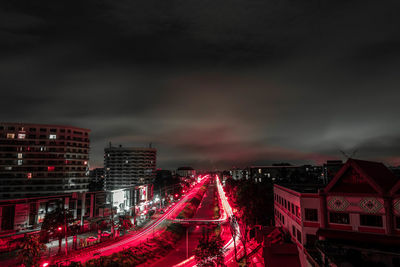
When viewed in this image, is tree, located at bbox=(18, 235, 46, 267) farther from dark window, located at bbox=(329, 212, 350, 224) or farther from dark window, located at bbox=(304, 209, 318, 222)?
dark window, located at bbox=(329, 212, 350, 224)

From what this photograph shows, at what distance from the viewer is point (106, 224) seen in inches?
3164

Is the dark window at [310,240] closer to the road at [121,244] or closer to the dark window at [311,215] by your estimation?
the dark window at [311,215]

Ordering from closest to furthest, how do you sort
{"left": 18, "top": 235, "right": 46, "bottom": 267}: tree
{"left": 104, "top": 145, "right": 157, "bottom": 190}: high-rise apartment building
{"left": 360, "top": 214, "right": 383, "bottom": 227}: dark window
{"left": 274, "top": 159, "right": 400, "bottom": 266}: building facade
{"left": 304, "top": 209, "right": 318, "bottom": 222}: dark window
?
{"left": 274, "top": 159, "right": 400, "bottom": 266}: building facade → {"left": 360, "top": 214, "right": 383, "bottom": 227}: dark window → {"left": 304, "top": 209, "right": 318, "bottom": 222}: dark window → {"left": 18, "top": 235, "right": 46, "bottom": 267}: tree → {"left": 104, "top": 145, "right": 157, "bottom": 190}: high-rise apartment building

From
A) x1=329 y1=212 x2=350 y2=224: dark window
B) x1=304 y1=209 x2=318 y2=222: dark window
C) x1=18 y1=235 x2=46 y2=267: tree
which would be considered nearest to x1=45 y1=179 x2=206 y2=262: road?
x1=18 y1=235 x2=46 y2=267: tree

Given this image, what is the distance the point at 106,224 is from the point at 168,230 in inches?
870

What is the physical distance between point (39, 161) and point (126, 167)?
100176 mm

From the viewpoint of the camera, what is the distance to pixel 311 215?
3762 centimetres

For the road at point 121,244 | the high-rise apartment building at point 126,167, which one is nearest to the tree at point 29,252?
the road at point 121,244

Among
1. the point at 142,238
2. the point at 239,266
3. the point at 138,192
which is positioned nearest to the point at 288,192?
the point at 239,266

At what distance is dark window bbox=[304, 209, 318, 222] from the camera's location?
1467 inches

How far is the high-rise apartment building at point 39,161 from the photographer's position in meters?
84.2

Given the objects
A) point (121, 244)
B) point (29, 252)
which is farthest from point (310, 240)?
point (29, 252)

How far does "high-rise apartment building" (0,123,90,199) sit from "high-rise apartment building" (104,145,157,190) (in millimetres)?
86790

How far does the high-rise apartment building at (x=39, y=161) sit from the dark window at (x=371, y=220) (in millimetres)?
90316
